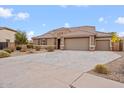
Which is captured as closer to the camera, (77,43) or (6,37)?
(77,43)

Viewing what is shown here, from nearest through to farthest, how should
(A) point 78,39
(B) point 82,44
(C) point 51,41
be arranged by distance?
(B) point 82,44 → (A) point 78,39 → (C) point 51,41

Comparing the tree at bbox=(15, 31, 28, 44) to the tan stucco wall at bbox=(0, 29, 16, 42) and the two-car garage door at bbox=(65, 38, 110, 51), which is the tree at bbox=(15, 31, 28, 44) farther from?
the two-car garage door at bbox=(65, 38, 110, 51)

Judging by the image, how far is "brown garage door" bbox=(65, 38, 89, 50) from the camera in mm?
26500

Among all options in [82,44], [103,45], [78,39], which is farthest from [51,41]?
[103,45]

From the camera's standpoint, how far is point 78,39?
27266mm

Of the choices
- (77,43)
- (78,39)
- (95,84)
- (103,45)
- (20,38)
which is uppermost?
(20,38)

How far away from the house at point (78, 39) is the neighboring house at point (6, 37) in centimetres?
490

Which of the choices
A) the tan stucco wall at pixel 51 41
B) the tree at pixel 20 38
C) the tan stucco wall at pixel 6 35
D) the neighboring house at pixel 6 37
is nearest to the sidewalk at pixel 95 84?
the neighboring house at pixel 6 37

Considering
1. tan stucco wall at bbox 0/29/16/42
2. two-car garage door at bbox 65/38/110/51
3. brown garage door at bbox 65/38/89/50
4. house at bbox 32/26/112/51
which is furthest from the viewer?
tan stucco wall at bbox 0/29/16/42

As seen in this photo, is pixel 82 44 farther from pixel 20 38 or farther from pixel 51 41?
pixel 20 38

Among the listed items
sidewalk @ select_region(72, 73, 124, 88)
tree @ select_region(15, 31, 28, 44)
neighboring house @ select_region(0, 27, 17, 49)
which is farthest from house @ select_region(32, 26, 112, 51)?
sidewalk @ select_region(72, 73, 124, 88)

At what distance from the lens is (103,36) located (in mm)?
25094

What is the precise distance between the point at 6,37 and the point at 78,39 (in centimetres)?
1408
